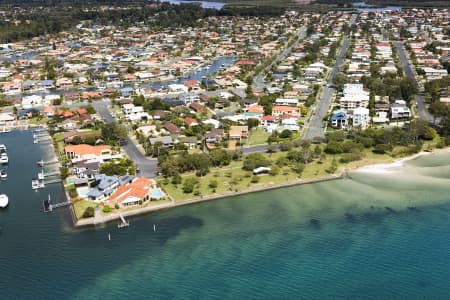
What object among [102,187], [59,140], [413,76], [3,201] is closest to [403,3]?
[413,76]

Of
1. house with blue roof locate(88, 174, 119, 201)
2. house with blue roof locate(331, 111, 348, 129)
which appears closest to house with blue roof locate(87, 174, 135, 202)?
house with blue roof locate(88, 174, 119, 201)

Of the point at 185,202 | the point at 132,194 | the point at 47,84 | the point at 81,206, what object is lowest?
the point at 185,202

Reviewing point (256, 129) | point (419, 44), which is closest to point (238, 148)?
point (256, 129)

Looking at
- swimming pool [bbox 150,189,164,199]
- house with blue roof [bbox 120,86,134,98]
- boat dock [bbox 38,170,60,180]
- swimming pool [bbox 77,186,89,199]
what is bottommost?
swimming pool [bbox 150,189,164,199]

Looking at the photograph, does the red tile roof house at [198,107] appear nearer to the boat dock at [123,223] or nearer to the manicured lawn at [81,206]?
the manicured lawn at [81,206]

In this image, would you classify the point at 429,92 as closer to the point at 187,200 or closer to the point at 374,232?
the point at 374,232

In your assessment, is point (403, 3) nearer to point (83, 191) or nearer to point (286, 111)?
point (286, 111)

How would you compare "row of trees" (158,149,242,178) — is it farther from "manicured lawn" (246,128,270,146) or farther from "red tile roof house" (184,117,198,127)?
"red tile roof house" (184,117,198,127)

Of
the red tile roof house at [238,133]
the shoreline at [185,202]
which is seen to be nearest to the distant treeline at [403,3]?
the red tile roof house at [238,133]
